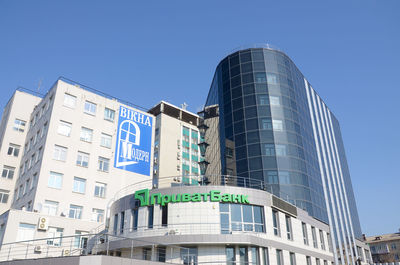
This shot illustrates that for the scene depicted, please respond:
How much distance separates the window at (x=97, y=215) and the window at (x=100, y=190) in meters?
2.02

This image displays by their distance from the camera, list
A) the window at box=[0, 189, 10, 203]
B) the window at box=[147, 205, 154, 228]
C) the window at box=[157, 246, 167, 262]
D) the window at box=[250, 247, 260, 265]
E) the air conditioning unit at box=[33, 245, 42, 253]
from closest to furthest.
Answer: the window at box=[157, 246, 167, 262] < the window at box=[250, 247, 260, 265] < the window at box=[147, 205, 154, 228] < the air conditioning unit at box=[33, 245, 42, 253] < the window at box=[0, 189, 10, 203]

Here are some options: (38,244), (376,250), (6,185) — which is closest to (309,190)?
(38,244)

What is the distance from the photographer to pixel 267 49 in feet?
201

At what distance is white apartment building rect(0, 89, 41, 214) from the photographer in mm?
48156

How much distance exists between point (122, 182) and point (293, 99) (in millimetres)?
31603

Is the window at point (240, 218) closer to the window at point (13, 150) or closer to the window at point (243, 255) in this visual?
the window at point (243, 255)

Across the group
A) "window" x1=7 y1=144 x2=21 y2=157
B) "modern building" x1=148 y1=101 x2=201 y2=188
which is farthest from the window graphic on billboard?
"window" x1=7 y1=144 x2=21 y2=157

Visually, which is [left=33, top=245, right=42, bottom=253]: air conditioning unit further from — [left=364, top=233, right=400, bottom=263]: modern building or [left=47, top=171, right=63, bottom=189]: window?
[left=364, top=233, right=400, bottom=263]: modern building

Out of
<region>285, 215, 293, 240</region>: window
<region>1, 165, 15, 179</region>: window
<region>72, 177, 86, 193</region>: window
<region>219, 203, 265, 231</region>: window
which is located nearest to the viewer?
<region>219, 203, 265, 231</region>: window

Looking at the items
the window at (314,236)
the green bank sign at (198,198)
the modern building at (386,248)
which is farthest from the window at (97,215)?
the modern building at (386,248)

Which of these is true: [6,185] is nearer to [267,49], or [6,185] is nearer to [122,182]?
[122,182]

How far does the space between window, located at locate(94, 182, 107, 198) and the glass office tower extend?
1892 cm

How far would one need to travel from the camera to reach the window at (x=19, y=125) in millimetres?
52031

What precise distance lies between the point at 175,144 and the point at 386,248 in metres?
71.2
